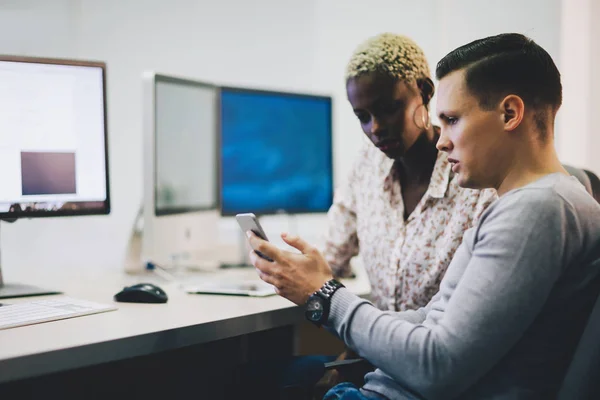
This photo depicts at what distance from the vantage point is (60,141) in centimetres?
155

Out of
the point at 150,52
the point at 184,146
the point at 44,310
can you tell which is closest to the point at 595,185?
the point at 184,146

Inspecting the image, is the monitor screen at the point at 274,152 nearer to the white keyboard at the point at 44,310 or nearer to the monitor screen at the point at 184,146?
the monitor screen at the point at 184,146

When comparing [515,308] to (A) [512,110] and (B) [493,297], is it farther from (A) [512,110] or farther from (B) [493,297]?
(A) [512,110]

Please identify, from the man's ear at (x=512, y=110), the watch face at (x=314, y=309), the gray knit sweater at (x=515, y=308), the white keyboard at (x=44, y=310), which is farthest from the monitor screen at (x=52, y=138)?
the man's ear at (x=512, y=110)

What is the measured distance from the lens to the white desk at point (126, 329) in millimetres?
979

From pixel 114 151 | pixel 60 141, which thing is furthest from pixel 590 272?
pixel 114 151

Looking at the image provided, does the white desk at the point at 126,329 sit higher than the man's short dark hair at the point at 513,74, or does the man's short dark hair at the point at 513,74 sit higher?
the man's short dark hair at the point at 513,74

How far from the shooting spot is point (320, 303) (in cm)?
107

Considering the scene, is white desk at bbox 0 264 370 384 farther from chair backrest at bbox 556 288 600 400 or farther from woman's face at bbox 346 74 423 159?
chair backrest at bbox 556 288 600 400

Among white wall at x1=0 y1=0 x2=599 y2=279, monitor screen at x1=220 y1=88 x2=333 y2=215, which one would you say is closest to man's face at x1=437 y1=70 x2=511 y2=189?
monitor screen at x1=220 y1=88 x2=333 y2=215

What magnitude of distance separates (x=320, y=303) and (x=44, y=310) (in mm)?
567

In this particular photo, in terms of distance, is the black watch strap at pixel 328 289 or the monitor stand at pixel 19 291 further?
the monitor stand at pixel 19 291

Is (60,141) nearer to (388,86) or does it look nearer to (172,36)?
(388,86)

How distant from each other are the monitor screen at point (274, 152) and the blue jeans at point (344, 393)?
95cm
